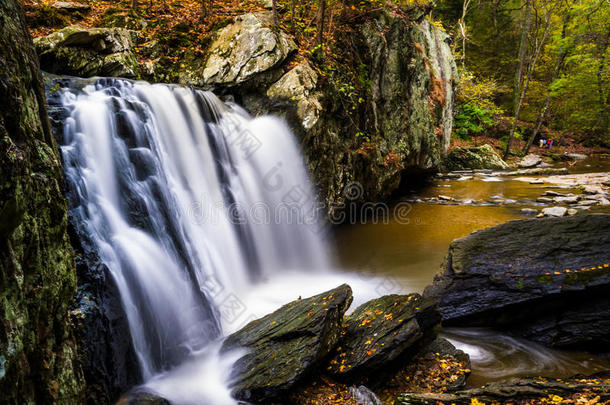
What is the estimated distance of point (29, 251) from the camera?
1.94 m

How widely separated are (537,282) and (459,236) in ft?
10.5

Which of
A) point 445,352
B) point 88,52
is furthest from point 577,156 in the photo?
point 88,52

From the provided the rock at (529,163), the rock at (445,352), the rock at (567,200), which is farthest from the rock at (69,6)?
the rock at (529,163)

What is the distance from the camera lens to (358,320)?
4062 mm

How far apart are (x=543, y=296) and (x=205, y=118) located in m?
6.43

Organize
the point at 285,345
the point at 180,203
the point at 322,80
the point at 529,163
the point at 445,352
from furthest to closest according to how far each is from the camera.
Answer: the point at 529,163
the point at 322,80
the point at 180,203
the point at 445,352
the point at 285,345

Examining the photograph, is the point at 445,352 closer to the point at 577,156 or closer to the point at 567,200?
the point at 567,200

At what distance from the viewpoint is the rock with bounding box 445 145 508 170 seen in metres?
15.7

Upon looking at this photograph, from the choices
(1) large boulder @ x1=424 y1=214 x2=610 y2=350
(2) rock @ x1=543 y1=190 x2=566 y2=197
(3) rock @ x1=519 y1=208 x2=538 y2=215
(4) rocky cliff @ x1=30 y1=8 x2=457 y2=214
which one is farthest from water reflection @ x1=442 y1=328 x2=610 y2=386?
(2) rock @ x1=543 y1=190 x2=566 y2=197

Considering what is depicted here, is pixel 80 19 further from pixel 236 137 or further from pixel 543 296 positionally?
pixel 543 296

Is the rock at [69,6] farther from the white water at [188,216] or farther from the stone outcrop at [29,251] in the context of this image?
the stone outcrop at [29,251]

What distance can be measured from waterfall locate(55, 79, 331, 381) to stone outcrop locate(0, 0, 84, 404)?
143cm

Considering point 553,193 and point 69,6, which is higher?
point 69,6

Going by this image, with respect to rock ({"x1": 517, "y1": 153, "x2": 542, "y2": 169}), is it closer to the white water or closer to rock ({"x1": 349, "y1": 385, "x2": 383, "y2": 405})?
the white water
